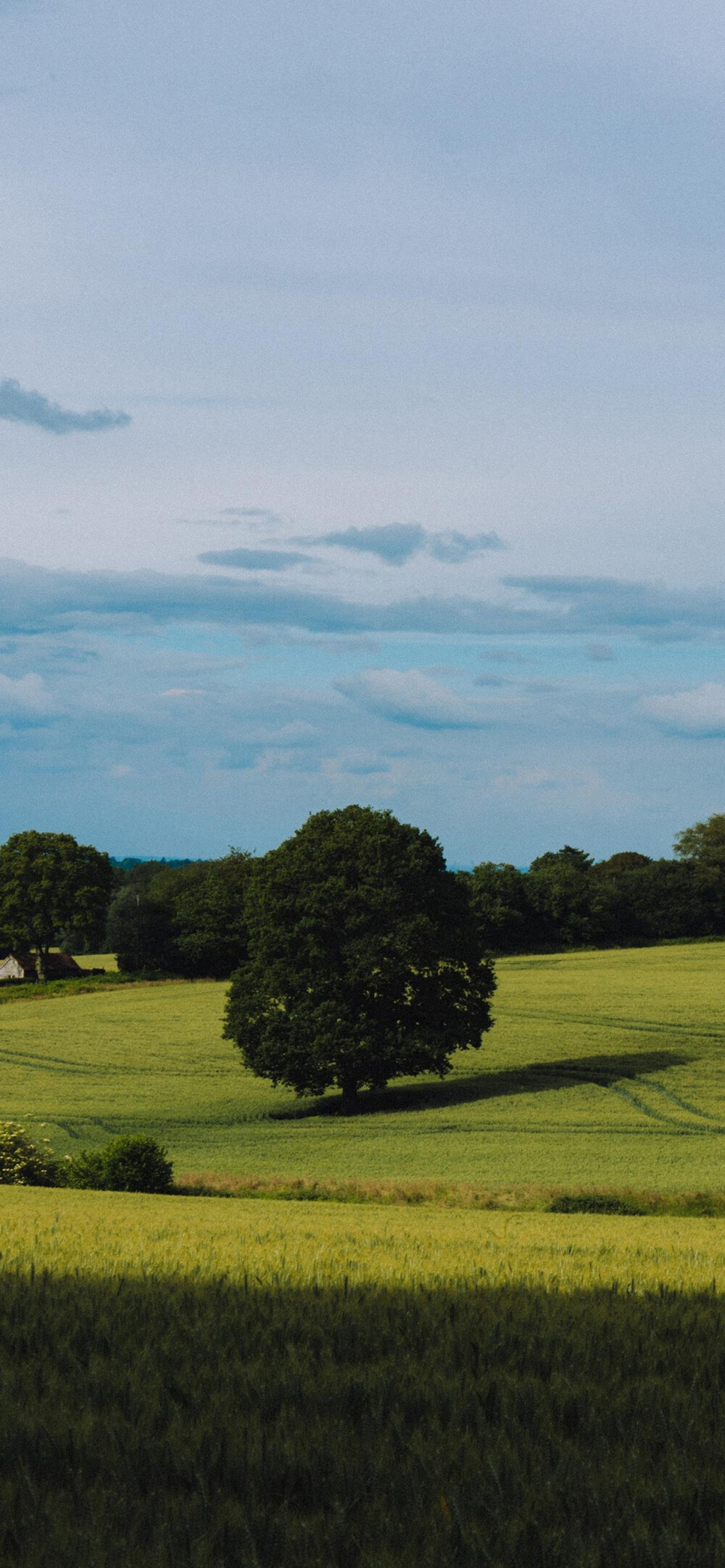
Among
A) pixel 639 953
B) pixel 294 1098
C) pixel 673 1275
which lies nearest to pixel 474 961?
pixel 294 1098

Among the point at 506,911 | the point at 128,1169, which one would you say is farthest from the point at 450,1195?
the point at 506,911

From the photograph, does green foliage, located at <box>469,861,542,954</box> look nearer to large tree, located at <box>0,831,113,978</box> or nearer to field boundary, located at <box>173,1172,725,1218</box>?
large tree, located at <box>0,831,113,978</box>

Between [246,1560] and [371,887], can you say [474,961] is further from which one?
[246,1560]

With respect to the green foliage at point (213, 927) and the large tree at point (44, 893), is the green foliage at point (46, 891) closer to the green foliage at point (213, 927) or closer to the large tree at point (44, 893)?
Answer: the large tree at point (44, 893)

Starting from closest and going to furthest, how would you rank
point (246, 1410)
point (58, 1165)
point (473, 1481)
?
1. point (473, 1481)
2. point (246, 1410)
3. point (58, 1165)

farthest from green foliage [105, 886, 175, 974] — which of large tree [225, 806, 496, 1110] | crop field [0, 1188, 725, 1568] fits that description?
crop field [0, 1188, 725, 1568]

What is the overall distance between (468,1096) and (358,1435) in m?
41.3

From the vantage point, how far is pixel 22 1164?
1050 inches

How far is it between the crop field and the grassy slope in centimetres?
2340

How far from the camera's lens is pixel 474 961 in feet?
152

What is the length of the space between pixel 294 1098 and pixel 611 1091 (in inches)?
525

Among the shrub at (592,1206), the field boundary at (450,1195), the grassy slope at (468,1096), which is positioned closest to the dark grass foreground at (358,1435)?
the field boundary at (450,1195)

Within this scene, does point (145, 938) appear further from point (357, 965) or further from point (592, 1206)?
point (592, 1206)

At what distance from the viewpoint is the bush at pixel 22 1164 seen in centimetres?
2648
